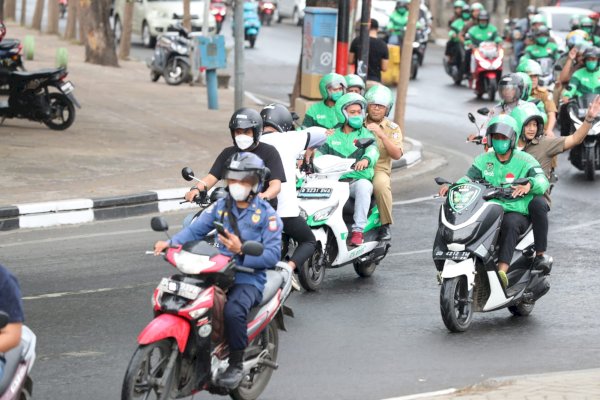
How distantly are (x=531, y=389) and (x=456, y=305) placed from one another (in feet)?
6.03

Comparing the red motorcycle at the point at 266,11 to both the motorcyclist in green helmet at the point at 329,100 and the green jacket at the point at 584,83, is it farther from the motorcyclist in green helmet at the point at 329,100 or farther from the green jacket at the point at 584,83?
the motorcyclist in green helmet at the point at 329,100

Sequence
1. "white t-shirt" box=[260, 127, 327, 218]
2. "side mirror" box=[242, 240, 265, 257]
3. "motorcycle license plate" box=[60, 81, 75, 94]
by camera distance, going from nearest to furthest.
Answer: "side mirror" box=[242, 240, 265, 257]
"white t-shirt" box=[260, 127, 327, 218]
"motorcycle license plate" box=[60, 81, 75, 94]

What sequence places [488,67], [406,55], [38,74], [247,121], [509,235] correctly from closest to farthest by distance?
[247,121] < [509,235] < [38,74] < [406,55] < [488,67]

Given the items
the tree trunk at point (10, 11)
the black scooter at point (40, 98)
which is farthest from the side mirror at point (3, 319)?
the tree trunk at point (10, 11)

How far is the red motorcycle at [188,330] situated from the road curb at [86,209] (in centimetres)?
634

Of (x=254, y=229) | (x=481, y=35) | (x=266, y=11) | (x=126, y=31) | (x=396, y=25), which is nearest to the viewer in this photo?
(x=254, y=229)

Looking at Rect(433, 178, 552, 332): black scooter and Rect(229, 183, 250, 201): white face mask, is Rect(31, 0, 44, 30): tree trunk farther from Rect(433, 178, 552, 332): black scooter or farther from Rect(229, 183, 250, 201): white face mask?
Rect(229, 183, 250, 201): white face mask

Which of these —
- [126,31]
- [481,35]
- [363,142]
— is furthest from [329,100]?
[126,31]

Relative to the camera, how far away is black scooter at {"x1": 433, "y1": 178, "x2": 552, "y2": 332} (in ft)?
31.2

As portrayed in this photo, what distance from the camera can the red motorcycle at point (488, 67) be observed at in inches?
1078

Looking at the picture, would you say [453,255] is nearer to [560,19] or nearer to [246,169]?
[246,169]

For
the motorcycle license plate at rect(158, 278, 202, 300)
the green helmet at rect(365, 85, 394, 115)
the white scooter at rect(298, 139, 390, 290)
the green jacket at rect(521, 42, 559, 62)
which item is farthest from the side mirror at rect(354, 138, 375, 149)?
the green jacket at rect(521, 42, 559, 62)

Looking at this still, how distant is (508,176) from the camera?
33.1 feet

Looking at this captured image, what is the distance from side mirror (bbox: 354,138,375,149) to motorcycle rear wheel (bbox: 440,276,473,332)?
1858 mm
